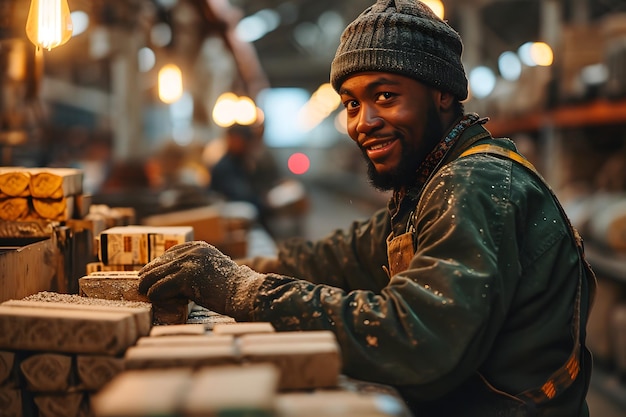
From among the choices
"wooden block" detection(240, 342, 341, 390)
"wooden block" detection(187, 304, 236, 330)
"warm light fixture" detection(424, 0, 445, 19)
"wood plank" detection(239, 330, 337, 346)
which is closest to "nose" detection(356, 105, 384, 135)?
"wooden block" detection(187, 304, 236, 330)

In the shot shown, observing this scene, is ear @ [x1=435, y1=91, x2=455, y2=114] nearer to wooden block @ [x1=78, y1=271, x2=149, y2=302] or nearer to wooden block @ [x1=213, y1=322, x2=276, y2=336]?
wooden block @ [x1=213, y1=322, x2=276, y2=336]

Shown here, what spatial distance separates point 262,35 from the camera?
3831 centimetres

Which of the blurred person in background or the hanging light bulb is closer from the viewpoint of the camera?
the hanging light bulb

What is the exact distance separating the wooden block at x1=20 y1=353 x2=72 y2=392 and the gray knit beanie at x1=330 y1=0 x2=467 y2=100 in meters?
1.51

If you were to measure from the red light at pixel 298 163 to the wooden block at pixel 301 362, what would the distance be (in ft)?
146

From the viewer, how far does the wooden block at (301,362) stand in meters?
1.92

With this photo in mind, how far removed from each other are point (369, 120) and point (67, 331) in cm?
135

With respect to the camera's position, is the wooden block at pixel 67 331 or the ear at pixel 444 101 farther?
the ear at pixel 444 101

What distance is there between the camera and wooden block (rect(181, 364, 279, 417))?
146cm

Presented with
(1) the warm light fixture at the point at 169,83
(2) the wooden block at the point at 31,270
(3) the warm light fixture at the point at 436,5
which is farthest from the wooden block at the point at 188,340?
(1) the warm light fixture at the point at 169,83

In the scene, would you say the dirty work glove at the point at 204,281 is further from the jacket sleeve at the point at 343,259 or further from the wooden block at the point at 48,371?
the jacket sleeve at the point at 343,259

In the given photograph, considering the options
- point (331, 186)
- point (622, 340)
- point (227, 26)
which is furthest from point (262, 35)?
point (622, 340)

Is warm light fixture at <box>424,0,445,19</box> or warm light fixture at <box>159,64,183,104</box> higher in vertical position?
warm light fixture at <box>424,0,445,19</box>

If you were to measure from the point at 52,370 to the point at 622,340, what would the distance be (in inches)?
255
